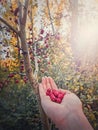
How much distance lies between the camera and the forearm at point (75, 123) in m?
1.65

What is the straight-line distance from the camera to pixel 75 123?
5.46 ft

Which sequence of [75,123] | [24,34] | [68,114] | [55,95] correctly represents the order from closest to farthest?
[75,123] → [68,114] → [55,95] → [24,34]

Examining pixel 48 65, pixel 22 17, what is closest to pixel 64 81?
pixel 48 65

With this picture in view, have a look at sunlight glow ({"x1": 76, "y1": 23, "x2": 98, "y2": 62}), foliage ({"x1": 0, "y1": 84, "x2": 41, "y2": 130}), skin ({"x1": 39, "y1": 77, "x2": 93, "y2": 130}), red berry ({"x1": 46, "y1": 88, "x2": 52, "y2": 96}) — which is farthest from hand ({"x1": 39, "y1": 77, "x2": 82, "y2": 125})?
sunlight glow ({"x1": 76, "y1": 23, "x2": 98, "y2": 62})

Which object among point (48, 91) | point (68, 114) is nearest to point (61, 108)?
point (68, 114)

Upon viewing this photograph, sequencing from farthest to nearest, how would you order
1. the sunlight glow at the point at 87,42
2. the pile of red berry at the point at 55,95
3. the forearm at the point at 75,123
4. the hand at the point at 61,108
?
the sunlight glow at the point at 87,42, the pile of red berry at the point at 55,95, the hand at the point at 61,108, the forearm at the point at 75,123

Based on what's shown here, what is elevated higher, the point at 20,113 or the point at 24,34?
the point at 24,34

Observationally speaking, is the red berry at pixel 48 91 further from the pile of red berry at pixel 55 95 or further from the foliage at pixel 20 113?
the foliage at pixel 20 113

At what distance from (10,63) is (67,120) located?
660 cm

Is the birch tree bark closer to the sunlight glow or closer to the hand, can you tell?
the hand

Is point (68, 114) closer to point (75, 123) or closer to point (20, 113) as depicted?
point (75, 123)

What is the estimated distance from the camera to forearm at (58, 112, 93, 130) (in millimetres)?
1649

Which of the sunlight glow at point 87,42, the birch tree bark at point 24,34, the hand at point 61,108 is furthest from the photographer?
the sunlight glow at point 87,42

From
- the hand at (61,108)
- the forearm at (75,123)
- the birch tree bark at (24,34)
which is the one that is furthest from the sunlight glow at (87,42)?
the forearm at (75,123)
